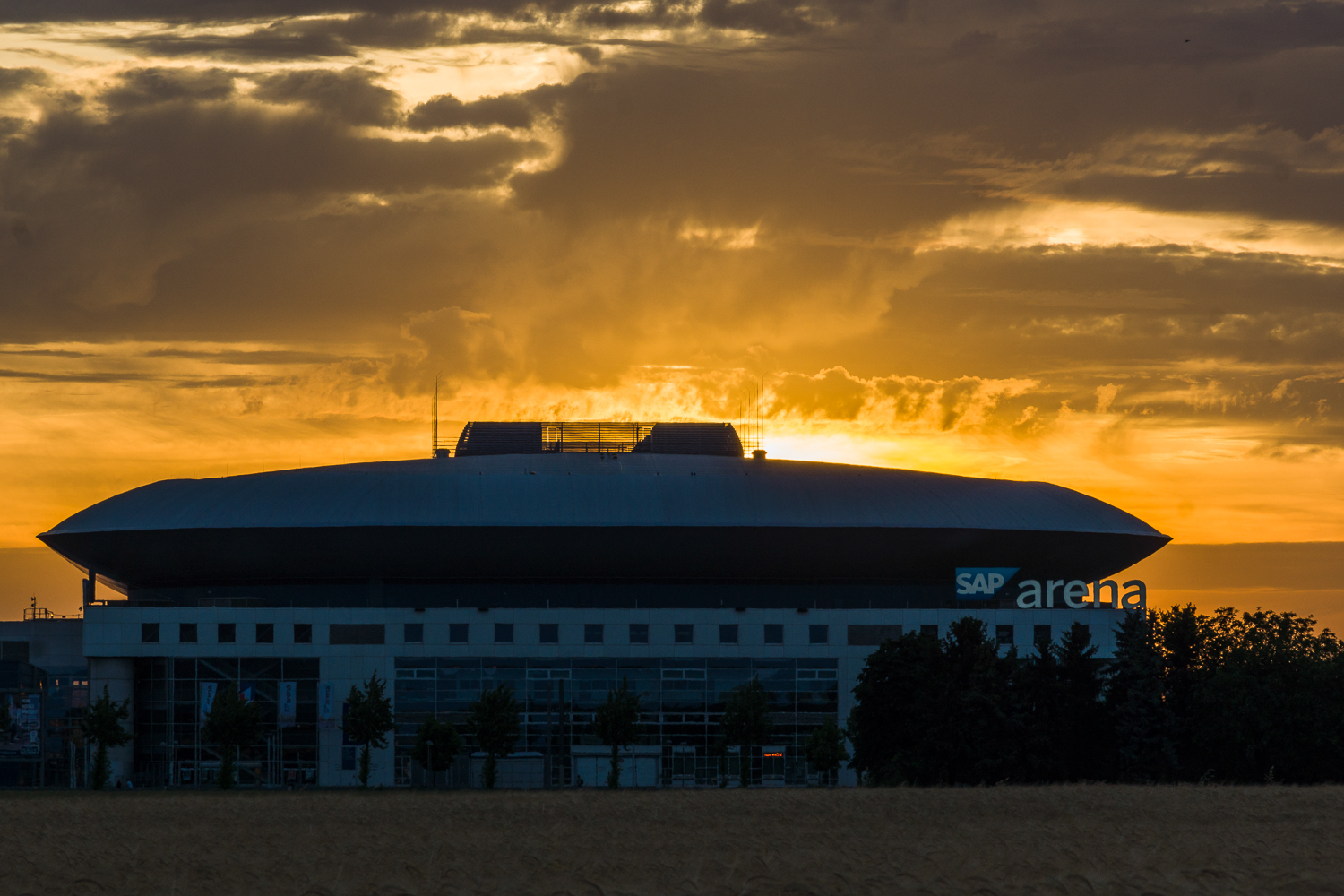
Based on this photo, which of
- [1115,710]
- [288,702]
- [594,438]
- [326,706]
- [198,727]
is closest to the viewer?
[1115,710]

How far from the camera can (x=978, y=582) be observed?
131000 millimetres

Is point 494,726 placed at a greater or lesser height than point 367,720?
lesser

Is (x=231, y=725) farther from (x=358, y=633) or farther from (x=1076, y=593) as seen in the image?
(x=1076, y=593)

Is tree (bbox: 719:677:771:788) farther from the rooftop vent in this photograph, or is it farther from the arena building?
the rooftop vent

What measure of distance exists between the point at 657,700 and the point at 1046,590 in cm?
3251

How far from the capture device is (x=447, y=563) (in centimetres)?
12962

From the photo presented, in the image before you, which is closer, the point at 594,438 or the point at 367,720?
the point at 367,720

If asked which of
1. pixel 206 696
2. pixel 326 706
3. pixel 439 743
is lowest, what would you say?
pixel 439 743

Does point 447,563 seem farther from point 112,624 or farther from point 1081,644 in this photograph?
point 1081,644

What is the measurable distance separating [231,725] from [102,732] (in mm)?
9422

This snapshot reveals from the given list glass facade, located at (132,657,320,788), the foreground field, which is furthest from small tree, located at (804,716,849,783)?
the foreground field

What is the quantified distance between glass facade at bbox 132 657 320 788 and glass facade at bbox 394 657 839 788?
687 centimetres

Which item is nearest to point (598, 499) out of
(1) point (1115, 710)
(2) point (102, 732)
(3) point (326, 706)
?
A: (3) point (326, 706)

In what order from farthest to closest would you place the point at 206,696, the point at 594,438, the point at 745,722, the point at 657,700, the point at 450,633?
the point at 594,438 < the point at 450,633 < the point at 657,700 < the point at 206,696 < the point at 745,722
